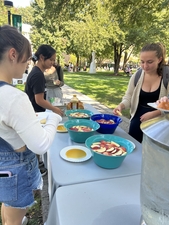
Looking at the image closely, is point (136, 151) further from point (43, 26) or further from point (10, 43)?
point (43, 26)

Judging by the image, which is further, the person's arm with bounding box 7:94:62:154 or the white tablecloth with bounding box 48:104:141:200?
the white tablecloth with bounding box 48:104:141:200

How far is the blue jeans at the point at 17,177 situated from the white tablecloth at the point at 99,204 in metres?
0.19

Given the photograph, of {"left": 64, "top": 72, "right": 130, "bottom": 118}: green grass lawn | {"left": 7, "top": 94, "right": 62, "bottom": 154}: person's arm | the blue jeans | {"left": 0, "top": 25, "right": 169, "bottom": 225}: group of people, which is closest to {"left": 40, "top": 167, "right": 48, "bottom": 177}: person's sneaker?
{"left": 0, "top": 25, "right": 169, "bottom": 225}: group of people

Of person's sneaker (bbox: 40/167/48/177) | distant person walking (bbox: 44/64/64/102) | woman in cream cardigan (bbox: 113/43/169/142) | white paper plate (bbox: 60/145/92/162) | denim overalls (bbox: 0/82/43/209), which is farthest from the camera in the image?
distant person walking (bbox: 44/64/64/102)

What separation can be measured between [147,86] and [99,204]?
4.49 ft

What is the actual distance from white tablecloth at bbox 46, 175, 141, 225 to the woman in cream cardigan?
2.76 ft

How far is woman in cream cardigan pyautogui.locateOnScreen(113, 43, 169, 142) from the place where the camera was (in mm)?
1781

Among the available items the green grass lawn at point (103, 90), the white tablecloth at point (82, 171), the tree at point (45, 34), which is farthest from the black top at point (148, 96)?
the tree at point (45, 34)

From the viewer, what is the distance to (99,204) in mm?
882

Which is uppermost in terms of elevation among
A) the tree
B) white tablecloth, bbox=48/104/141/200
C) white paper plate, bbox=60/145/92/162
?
the tree

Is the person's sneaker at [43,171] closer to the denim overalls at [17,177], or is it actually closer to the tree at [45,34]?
the denim overalls at [17,177]

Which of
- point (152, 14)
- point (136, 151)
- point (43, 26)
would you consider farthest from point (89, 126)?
point (43, 26)

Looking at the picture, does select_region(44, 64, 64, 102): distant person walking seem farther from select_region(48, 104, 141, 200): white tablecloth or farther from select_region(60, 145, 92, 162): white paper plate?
select_region(48, 104, 141, 200): white tablecloth

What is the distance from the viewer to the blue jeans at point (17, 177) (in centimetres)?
95
